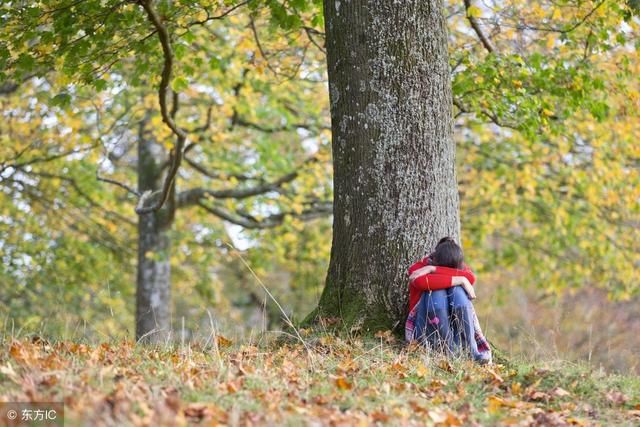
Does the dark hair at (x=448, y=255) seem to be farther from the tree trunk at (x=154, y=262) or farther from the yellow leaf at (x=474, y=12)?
the tree trunk at (x=154, y=262)

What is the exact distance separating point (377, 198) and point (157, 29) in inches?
108

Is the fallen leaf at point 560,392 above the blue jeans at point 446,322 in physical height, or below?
below

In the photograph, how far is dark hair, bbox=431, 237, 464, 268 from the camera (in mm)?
5902

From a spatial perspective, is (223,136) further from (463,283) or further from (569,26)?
(463,283)

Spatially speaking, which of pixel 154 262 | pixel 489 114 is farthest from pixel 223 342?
pixel 154 262

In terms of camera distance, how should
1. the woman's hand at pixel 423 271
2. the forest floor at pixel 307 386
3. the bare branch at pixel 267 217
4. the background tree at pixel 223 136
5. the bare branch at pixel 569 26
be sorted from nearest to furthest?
the forest floor at pixel 307 386, the woman's hand at pixel 423 271, the bare branch at pixel 569 26, the background tree at pixel 223 136, the bare branch at pixel 267 217

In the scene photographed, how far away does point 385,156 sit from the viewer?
6105 millimetres

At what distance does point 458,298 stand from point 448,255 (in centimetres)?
43

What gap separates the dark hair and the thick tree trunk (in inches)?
7.6

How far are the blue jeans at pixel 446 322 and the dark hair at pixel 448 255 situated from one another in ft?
0.78

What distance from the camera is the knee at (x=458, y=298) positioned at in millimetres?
6094

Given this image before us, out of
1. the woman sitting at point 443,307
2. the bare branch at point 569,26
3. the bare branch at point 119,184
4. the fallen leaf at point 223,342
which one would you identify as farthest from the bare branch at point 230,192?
the woman sitting at point 443,307

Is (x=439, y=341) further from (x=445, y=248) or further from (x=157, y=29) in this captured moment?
(x=157, y=29)

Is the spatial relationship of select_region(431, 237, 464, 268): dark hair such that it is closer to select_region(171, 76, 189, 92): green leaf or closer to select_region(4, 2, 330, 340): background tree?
select_region(171, 76, 189, 92): green leaf
